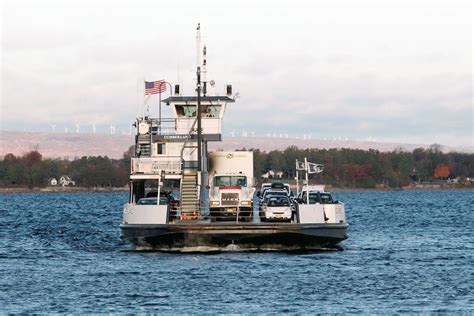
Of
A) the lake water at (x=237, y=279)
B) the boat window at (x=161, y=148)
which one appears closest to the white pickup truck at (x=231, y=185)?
the boat window at (x=161, y=148)

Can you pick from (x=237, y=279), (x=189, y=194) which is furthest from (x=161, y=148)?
(x=237, y=279)

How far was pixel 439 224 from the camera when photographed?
244ft

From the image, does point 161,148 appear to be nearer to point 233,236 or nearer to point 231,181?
point 231,181

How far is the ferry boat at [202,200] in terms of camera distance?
4356 centimetres

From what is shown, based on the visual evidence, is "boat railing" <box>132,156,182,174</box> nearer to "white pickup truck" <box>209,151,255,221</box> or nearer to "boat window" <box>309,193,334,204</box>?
"white pickup truck" <box>209,151,255,221</box>

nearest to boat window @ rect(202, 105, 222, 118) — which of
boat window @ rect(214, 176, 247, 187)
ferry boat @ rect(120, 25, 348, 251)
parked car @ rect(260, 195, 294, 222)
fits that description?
ferry boat @ rect(120, 25, 348, 251)

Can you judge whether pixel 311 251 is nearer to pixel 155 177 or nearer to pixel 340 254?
pixel 340 254

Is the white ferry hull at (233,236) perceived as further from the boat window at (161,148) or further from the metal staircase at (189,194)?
the boat window at (161,148)

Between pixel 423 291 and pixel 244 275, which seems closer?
pixel 423 291

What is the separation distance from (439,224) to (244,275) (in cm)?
3985

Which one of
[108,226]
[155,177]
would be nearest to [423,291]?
[155,177]

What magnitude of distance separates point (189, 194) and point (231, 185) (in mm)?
2324

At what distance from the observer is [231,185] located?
51.8 metres

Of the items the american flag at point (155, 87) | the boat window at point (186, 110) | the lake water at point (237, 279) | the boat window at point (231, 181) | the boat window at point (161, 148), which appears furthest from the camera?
the american flag at point (155, 87)
